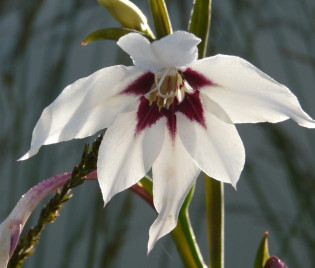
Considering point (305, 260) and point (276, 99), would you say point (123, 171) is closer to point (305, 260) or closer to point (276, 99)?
point (276, 99)

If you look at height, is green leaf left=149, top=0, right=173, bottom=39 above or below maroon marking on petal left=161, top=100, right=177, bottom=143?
above

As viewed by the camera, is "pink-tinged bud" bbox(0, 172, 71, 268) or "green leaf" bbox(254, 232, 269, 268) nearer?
"pink-tinged bud" bbox(0, 172, 71, 268)

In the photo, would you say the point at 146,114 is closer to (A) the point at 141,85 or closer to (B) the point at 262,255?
(A) the point at 141,85

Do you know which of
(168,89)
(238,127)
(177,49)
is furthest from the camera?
(238,127)

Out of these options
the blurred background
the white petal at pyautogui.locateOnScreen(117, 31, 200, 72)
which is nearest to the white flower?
the white petal at pyautogui.locateOnScreen(117, 31, 200, 72)

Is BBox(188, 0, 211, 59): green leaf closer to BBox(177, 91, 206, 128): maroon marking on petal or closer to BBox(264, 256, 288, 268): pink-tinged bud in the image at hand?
BBox(177, 91, 206, 128): maroon marking on petal

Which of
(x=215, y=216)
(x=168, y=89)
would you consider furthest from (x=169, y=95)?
(x=215, y=216)

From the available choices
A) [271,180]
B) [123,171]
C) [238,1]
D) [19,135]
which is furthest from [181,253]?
[271,180]
